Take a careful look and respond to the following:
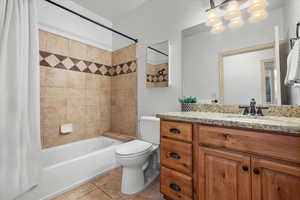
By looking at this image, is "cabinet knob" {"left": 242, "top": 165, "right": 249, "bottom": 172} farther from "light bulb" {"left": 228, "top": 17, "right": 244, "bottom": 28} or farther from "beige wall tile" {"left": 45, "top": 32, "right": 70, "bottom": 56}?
"beige wall tile" {"left": 45, "top": 32, "right": 70, "bottom": 56}

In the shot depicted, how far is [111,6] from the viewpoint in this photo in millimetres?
2293

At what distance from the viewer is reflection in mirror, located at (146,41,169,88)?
187cm

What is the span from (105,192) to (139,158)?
1.77ft

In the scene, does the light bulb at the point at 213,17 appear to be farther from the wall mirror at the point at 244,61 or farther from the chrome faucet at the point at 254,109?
the chrome faucet at the point at 254,109

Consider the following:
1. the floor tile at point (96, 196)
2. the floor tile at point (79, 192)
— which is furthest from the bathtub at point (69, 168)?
the floor tile at point (96, 196)

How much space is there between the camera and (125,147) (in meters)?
1.59

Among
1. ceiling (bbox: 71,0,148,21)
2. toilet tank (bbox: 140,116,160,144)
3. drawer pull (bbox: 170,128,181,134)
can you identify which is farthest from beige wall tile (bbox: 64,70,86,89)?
drawer pull (bbox: 170,128,181,134)

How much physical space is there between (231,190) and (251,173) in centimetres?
18

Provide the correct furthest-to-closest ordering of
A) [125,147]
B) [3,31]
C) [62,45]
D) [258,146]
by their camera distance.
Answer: [62,45] → [125,147] → [3,31] → [258,146]

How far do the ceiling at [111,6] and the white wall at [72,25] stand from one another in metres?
0.14

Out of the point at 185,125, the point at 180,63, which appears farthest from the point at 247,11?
the point at 185,125

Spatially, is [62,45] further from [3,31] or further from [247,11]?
[247,11]

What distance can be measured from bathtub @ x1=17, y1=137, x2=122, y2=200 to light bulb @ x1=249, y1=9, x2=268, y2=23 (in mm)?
2166

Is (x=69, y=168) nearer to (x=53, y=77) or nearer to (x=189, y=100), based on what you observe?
(x=53, y=77)
